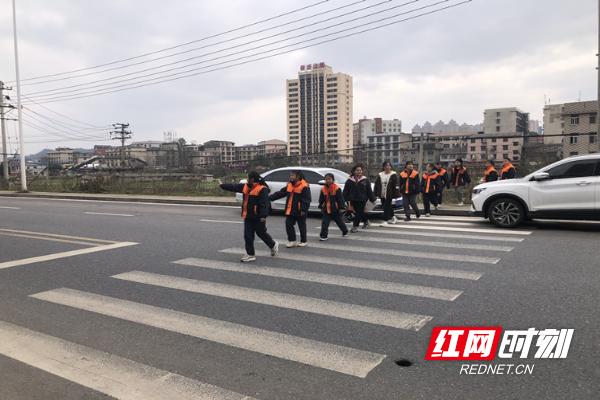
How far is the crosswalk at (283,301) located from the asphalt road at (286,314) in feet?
0.06

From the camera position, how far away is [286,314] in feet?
16.3

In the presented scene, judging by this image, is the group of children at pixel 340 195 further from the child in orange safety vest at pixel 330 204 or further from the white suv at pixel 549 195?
the white suv at pixel 549 195

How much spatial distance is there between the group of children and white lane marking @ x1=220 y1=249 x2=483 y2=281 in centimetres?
41

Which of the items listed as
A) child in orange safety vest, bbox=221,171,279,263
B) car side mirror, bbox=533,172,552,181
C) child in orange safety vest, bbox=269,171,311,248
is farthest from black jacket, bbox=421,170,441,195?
→ child in orange safety vest, bbox=221,171,279,263

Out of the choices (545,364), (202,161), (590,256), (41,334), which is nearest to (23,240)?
(41,334)

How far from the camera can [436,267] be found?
6.97 metres

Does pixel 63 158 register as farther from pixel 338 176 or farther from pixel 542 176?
pixel 542 176

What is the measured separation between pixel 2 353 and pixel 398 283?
14.5 ft

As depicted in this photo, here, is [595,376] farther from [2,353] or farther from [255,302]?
[2,353]

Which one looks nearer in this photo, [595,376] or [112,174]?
[595,376]

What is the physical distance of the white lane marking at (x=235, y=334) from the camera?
3803mm

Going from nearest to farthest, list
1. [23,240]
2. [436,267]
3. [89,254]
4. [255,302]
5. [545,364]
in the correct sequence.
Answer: [545,364]
[255,302]
[436,267]
[89,254]
[23,240]

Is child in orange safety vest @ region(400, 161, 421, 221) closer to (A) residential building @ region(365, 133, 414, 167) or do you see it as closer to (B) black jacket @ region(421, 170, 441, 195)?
(B) black jacket @ region(421, 170, 441, 195)

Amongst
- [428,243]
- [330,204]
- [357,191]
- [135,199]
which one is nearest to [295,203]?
[330,204]
